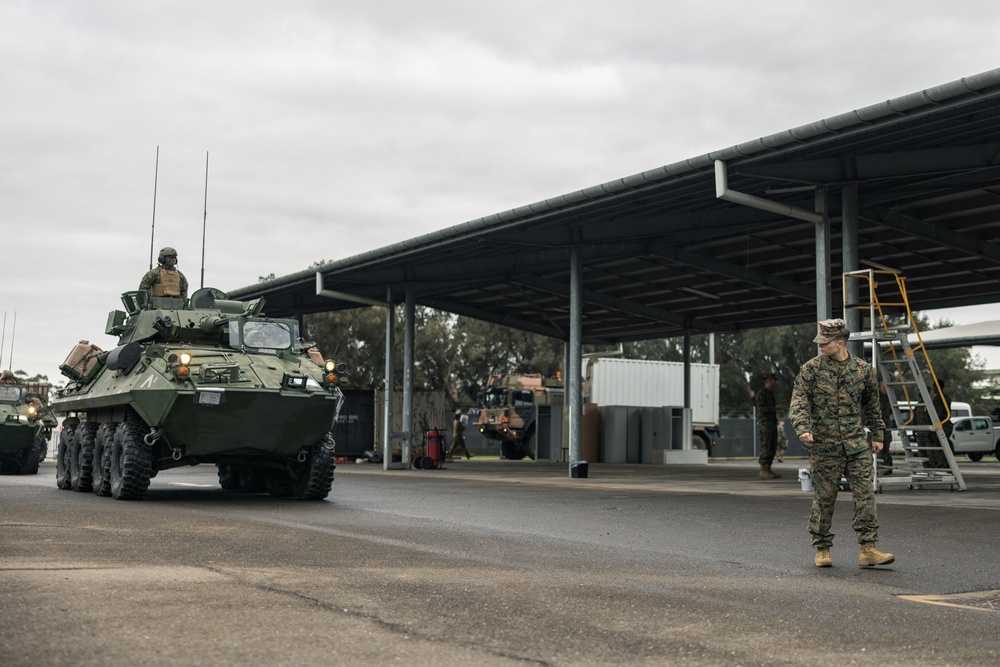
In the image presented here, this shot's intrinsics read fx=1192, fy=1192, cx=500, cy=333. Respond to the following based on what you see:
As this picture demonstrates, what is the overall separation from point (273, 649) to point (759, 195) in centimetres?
1647

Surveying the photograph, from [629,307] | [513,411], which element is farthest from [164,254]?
[513,411]

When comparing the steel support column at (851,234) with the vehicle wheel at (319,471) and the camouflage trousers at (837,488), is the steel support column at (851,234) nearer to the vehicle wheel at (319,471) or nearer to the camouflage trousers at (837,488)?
the vehicle wheel at (319,471)

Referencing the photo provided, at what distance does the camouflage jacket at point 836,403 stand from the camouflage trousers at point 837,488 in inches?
2.9

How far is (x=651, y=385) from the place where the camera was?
4394 cm

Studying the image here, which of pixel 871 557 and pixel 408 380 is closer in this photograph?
pixel 871 557

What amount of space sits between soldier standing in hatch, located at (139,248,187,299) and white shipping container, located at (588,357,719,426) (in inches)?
991

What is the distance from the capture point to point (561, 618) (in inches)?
243

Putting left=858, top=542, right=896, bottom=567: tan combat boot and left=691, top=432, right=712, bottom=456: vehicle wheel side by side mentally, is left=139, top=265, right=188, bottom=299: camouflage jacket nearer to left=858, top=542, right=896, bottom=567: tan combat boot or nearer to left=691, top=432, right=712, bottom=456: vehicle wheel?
left=858, top=542, right=896, bottom=567: tan combat boot

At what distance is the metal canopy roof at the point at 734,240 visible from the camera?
17000 mm

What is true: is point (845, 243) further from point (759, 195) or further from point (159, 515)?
point (159, 515)

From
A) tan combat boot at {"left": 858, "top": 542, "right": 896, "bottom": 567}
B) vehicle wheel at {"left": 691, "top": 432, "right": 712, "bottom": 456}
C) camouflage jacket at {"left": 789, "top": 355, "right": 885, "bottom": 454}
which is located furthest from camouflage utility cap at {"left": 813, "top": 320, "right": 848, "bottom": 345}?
vehicle wheel at {"left": 691, "top": 432, "right": 712, "bottom": 456}

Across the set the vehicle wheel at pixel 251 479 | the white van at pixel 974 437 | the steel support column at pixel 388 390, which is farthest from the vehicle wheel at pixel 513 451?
the vehicle wheel at pixel 251 479

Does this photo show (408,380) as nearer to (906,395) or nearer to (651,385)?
(906,395)

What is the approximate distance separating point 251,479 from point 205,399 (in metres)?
4.51
